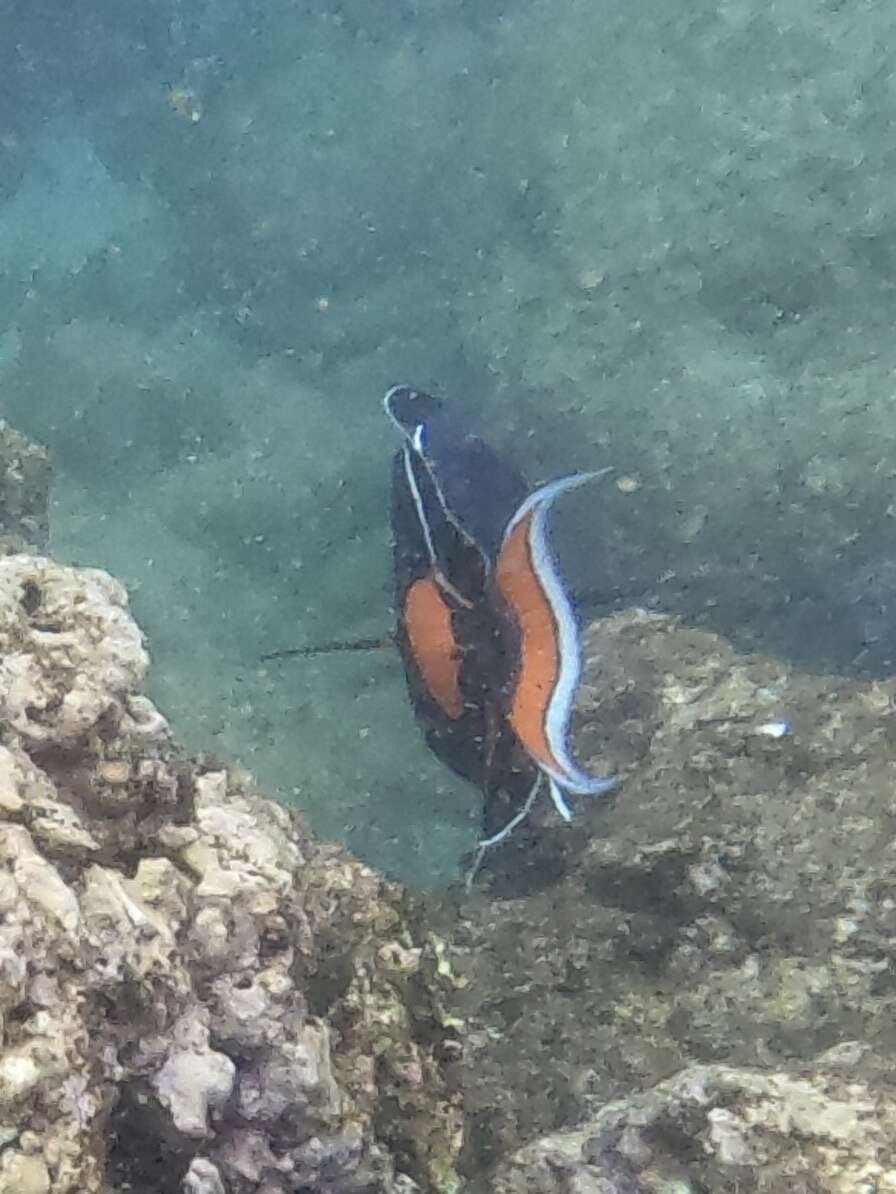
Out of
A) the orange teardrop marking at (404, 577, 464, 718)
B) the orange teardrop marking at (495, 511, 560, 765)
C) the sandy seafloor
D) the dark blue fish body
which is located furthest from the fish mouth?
the sandy seafloor

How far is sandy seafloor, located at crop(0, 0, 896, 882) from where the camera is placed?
13.8ft

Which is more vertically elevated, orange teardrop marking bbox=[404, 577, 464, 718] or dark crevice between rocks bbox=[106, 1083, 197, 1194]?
orange teardrop marking bbox=[404, 577, 464, 718]

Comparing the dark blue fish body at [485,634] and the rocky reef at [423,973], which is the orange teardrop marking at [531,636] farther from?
the rocky reef at [423,973]

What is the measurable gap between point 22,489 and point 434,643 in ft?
8.15

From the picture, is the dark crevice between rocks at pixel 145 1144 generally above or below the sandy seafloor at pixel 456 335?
below

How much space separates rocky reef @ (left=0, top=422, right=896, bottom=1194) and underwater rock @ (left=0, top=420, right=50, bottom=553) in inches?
92.6

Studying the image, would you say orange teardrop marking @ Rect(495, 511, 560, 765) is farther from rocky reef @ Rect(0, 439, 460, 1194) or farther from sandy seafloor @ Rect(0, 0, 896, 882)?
sandy seafloor @ Rect(0, 0, 896, 882)

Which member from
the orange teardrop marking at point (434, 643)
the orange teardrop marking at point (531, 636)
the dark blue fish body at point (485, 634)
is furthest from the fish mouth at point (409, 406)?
the orange teardrop marking at point (531, 636)

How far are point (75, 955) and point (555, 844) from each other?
6.16 feet

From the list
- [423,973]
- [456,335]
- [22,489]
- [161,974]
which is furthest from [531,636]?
A: [456,335]

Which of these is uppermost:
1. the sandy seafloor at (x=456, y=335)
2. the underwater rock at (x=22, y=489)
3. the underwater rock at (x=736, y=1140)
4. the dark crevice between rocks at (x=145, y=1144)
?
the sandy seafloor at (x=456, y=335)

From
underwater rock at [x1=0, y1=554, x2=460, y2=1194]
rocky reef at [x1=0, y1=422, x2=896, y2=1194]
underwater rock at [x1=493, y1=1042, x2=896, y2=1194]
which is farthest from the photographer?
underwater rock at [x1=493, y1=1042, x2=896, y2=1194]

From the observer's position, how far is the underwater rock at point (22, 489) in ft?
13.6

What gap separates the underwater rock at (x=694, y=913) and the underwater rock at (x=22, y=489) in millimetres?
2325
